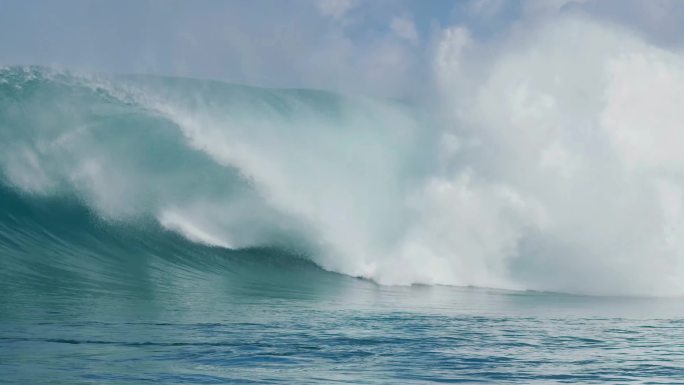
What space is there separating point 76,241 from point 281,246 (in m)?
3.67

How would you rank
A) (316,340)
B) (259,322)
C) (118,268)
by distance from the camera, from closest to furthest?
1. (316,340)
2. (259,322)
3. (118,268)

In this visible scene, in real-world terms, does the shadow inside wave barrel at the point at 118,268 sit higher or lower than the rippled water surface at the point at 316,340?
higher

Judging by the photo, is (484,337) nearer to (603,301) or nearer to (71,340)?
(71,340)

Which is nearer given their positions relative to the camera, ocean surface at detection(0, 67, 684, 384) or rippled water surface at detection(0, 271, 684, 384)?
rippled water surface at detection(0, 271, 684, 384)

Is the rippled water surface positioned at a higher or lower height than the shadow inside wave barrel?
lower

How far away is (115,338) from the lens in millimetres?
7699

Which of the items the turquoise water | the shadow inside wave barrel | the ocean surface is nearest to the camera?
the turquoise water

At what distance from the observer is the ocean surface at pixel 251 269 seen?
23.0ft

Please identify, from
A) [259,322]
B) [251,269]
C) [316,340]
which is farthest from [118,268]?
[316,340]

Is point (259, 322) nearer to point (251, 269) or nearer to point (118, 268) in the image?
point (118, 268)

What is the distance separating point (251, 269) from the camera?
Answer: 598 inches

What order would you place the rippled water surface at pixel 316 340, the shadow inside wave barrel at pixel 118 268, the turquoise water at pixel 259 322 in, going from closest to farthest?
the rippled water surface at pixel 316 340 < the turquoise water at pixel 259 322 < the shadow inside wave barrel at pixel 118 268

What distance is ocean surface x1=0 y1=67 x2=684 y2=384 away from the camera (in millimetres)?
7008

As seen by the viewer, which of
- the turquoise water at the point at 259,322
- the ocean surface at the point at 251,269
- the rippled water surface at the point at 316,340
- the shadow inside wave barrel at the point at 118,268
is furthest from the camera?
the shadow inside wave barrel at the point at 118,268
